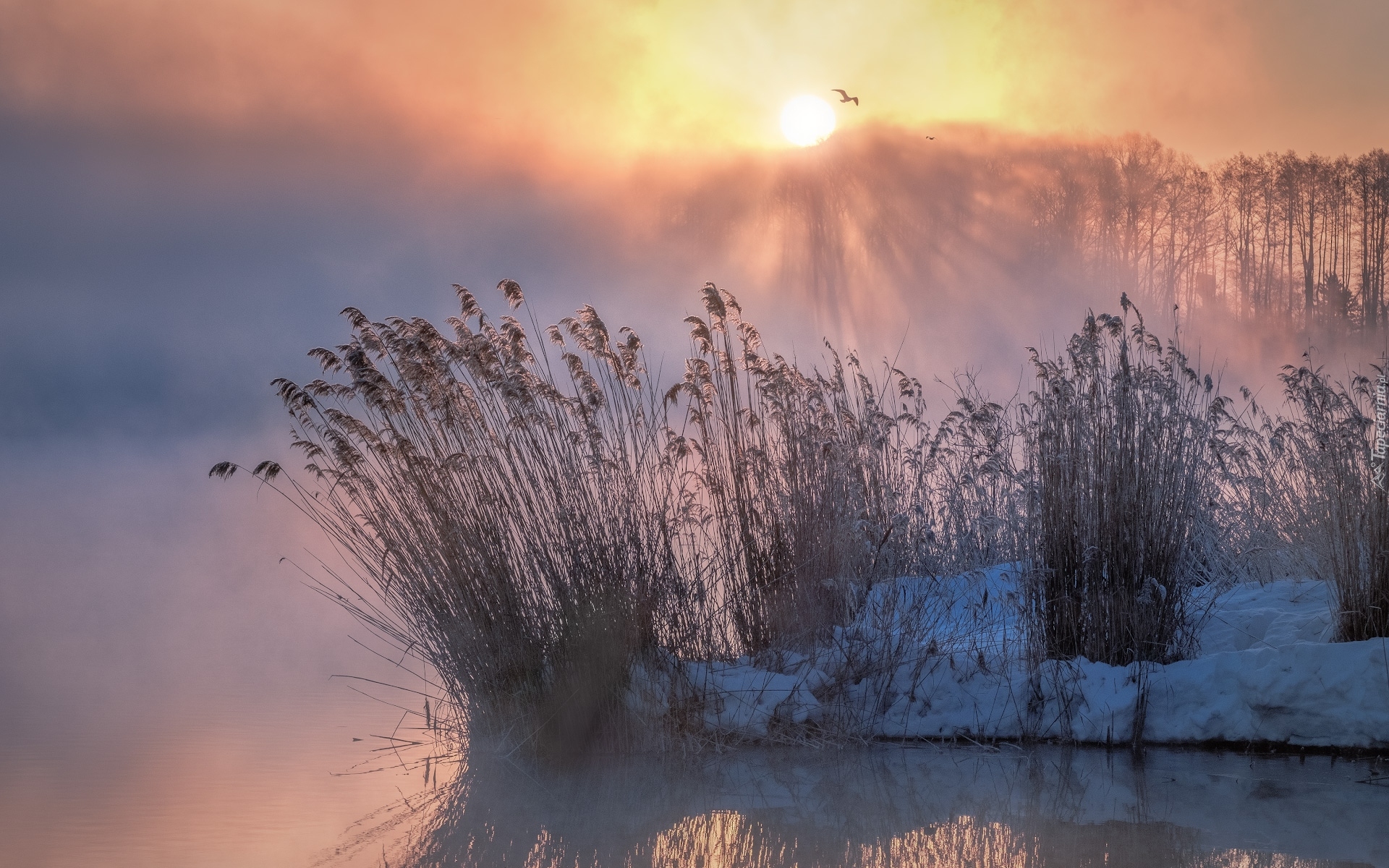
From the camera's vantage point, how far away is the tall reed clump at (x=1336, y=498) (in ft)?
14.7

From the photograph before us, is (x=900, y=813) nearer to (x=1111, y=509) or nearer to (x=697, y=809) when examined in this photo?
(x=697, y=809)

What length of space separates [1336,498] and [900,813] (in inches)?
114

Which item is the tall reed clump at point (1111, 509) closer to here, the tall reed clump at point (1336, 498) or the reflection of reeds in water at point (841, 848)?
the tall reed clump at point (1336, 498)

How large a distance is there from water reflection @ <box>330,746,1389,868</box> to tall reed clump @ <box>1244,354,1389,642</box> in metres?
0.85

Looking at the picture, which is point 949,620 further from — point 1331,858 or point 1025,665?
point 1331,858

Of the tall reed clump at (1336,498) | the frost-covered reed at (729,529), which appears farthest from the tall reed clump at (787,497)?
the tall reed clump at (1336,498)

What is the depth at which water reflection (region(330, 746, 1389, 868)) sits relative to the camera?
A: 9.73 ft

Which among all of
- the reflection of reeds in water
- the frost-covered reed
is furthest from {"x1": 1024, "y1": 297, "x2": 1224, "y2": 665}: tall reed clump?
the reflection of reeds in water

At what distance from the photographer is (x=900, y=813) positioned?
11.2 ft

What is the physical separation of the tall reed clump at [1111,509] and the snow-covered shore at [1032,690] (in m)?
0.19

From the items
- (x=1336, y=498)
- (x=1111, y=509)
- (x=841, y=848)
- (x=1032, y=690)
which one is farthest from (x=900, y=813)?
(x=1336, y=498)

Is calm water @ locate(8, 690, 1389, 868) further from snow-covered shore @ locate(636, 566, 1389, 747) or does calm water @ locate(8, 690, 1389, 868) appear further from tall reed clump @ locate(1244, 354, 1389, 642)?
tall reed clump @ locate(1244, 354, 1389, 642)

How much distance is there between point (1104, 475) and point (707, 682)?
2.13 meters

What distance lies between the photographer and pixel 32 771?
4109 mm
